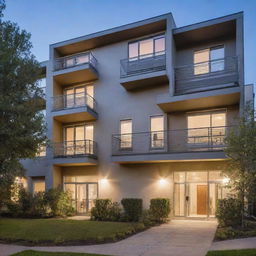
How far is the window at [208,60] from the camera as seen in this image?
16469 mm

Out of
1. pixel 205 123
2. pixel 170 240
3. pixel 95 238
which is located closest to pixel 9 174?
pixel 95 238

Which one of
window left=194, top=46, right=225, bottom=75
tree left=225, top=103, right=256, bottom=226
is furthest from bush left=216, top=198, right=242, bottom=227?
window left=194, top=46, right=225, bottom=75

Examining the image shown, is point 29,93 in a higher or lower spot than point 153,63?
lower

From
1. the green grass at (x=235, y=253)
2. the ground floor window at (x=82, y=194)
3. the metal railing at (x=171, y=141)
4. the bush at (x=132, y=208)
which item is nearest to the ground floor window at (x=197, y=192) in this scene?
the metal railing at (x=171, y=141)

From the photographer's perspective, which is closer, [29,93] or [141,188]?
[29,93]

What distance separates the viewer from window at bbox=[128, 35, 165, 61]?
1797 centimetres

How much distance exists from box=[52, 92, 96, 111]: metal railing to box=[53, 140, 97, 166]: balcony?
2470mm

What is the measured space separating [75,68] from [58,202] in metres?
8.73

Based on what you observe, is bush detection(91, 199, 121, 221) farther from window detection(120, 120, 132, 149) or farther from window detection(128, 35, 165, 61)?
window detection(128, 35, 165, 61)

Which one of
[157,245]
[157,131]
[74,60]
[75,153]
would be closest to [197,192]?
[157,131]

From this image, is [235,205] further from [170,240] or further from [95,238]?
[95,238]

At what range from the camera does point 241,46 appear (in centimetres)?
1541

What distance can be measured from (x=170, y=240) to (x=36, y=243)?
16.7 ft

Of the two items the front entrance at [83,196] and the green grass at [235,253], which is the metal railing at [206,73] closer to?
the front entrance at [83,196]
